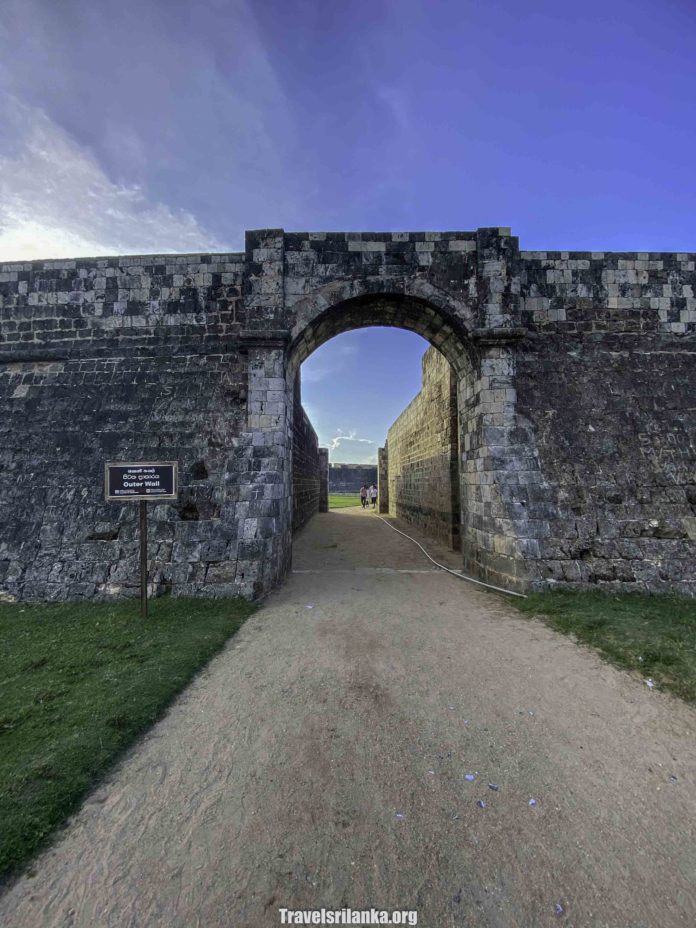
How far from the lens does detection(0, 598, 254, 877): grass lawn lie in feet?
7.02

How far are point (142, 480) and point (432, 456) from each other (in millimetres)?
9015

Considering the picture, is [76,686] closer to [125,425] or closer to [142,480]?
[142,480]

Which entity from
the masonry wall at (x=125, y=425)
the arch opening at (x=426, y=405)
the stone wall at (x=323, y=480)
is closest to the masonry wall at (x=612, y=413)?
the arch opening at (x=426, y=405)

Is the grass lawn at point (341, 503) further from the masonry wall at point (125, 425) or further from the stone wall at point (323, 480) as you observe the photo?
the masonry wall at point (125, 425)

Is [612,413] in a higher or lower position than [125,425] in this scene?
higher

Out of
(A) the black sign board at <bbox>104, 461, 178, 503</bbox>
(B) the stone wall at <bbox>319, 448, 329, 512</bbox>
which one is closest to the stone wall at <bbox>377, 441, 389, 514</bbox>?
(B) the stone wall at <bbox>319, 448, 329, 512</bbox>

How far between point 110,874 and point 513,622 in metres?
4.57

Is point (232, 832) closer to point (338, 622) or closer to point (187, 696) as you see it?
point (187, 696)

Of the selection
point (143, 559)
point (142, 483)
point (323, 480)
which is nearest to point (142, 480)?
point (142, 483)

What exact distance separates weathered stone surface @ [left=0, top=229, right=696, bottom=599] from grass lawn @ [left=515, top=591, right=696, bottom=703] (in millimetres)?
381

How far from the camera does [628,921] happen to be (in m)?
1.59

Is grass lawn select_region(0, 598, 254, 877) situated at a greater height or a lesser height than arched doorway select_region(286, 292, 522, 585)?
lesser

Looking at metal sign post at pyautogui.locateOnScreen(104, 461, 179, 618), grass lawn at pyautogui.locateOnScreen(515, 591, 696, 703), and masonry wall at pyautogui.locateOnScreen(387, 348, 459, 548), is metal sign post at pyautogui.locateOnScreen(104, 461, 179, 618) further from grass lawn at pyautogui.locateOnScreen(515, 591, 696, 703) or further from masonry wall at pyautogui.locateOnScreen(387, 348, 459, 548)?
masonry wall at pyautogui.locateOnScreen(387, 348, 459, 548)

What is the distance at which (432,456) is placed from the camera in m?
12.1
